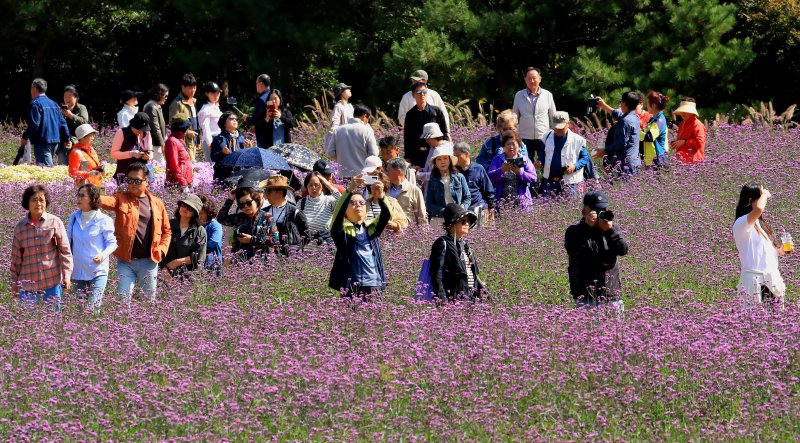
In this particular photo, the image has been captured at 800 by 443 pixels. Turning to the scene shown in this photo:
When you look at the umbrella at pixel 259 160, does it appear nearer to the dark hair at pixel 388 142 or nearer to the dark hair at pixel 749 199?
the dark hair at pixel 388 142

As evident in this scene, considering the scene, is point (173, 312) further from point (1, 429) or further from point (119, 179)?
point (119, 179)

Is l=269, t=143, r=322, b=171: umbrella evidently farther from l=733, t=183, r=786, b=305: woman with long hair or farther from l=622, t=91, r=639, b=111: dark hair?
l=733, t=183, r=786, b=305: woman with long hair

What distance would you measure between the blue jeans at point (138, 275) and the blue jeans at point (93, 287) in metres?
0.20

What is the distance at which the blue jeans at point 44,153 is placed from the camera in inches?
768

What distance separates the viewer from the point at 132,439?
8031 millimetres

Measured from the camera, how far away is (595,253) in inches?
415

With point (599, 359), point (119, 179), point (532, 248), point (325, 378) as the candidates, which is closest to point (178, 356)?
point (325, 378)

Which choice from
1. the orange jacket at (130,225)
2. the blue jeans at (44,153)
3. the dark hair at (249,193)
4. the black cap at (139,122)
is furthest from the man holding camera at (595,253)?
the blue jeans at (44,153)

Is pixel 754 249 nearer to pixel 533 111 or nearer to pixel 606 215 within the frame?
pixel 606 215

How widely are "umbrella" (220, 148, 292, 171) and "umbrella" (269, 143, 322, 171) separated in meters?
0.41

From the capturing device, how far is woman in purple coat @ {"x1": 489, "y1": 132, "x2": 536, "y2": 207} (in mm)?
15203

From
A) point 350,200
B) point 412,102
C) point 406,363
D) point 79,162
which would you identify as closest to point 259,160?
point 79,162

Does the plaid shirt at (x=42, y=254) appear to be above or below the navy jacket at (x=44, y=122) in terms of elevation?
below

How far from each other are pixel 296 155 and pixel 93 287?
18.2 ft
